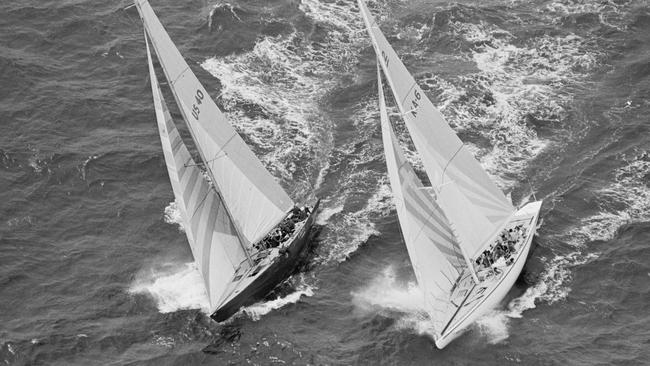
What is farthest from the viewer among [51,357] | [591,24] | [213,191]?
[591,24]

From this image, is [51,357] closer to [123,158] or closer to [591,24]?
[123,158]

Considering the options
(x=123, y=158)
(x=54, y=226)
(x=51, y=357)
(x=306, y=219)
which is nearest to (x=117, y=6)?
(x=123, y=158)

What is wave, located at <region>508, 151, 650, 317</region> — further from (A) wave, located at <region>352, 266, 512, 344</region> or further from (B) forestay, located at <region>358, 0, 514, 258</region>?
(B) forestay, located at <region>358, 0, 514, 258</region>

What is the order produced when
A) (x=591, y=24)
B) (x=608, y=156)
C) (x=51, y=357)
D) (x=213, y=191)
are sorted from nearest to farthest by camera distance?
(x=51, y=357), (x=213, y=191), (x=608, y=156), (x=591, y=24)

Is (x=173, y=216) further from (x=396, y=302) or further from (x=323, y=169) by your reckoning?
(x=396, y=302)

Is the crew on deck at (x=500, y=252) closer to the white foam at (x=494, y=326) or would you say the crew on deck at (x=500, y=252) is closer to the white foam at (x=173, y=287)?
the white foam at (x=494, y=326)

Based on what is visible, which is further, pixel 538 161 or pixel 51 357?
pixel 538 161

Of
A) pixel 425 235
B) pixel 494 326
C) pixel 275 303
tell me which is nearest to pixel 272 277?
pixel 275 303

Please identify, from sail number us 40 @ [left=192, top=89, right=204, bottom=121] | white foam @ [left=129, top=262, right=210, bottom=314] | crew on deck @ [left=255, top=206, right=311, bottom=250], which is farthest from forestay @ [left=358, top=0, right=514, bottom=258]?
white foam @ [left=129, top=262, right=210, bottom=314]
